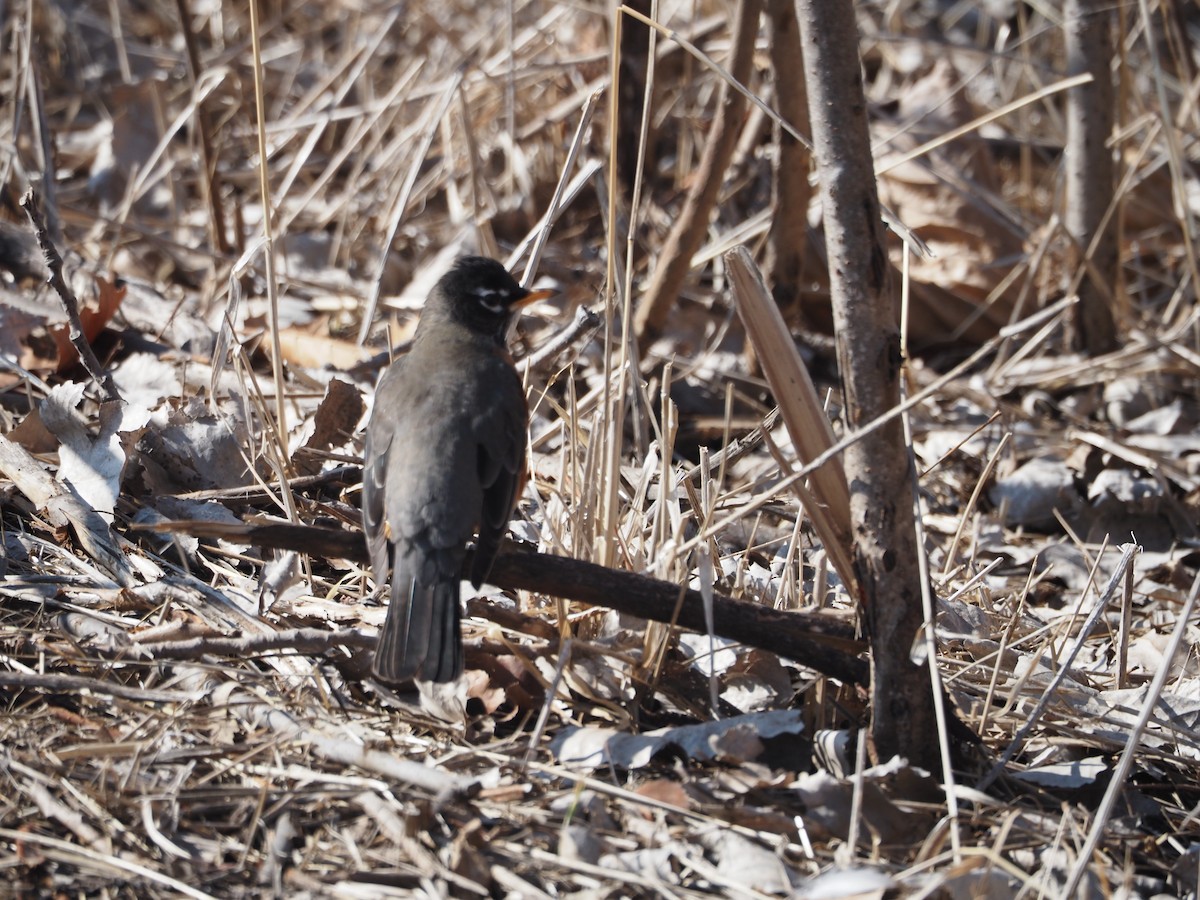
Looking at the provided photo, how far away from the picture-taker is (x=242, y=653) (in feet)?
10.2

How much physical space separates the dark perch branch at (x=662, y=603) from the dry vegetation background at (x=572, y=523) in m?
0.16

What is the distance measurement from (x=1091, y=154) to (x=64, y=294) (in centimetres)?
457

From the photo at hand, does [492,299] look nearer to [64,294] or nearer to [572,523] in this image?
[572,523]

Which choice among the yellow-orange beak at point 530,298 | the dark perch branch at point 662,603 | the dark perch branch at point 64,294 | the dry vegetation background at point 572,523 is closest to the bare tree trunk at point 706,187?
the dry vegetation background at point 572,523

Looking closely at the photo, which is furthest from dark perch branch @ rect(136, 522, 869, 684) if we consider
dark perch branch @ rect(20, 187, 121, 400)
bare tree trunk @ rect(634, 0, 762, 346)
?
bare tree trunk @ rect(634, 0, 762, 346)

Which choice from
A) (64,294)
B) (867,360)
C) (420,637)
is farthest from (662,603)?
(64,294)

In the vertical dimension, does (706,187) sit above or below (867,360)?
above

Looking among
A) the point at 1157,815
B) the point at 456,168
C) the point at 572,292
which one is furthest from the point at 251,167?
the point at 1157,815

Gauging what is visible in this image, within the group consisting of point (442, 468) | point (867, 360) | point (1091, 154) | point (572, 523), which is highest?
point (1091, 154)

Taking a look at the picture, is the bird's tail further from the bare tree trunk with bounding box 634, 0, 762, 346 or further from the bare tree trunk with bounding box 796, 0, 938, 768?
the bare tree trunk with bounding box 634, 0, 762, 346

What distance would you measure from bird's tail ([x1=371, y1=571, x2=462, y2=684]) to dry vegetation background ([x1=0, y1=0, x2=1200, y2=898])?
0.67 feet

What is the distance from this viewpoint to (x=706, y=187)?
5.26 metres

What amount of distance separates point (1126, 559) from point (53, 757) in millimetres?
2726

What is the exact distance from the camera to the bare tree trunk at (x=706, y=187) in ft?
16.7
